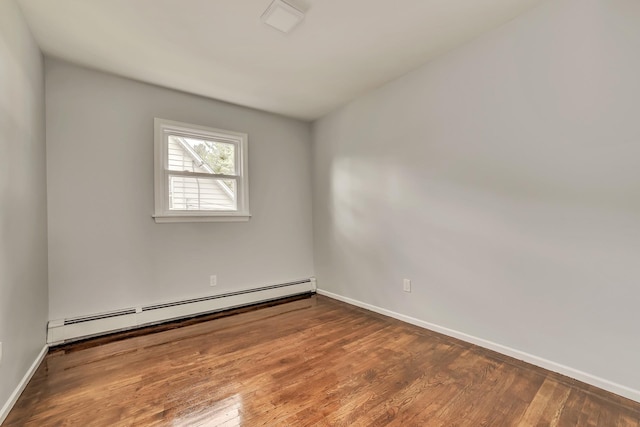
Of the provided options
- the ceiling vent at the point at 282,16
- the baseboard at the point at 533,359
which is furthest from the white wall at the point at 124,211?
the baseboard at the point at 533,359

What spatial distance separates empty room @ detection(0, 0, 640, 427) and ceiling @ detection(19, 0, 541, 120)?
0.02 meters

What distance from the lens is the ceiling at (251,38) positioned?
1917mm

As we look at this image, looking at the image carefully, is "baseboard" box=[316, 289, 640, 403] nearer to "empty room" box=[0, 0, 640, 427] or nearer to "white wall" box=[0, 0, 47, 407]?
"empty room" box=[0, 0, 640, 427]

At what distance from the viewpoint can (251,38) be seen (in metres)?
2.23

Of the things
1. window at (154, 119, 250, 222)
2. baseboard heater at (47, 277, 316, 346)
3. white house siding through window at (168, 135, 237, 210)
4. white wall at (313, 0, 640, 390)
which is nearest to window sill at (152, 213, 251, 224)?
window at (154, 119, 250, 222)

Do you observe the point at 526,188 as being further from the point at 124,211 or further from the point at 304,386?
the point at 124,211

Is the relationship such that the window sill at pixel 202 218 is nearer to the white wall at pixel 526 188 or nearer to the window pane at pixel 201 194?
the window pane at pixel 201 194

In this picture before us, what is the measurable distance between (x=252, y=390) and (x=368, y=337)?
1138 millimetres

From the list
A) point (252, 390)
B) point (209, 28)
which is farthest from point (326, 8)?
point (252, 390)

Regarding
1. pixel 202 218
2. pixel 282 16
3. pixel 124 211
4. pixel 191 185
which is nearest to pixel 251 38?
pixel 282 16

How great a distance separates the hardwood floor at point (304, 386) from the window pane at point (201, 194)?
138cm

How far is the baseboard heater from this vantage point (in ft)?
8.00

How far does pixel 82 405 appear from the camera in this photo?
1.61 m

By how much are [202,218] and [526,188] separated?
10.1 ft
